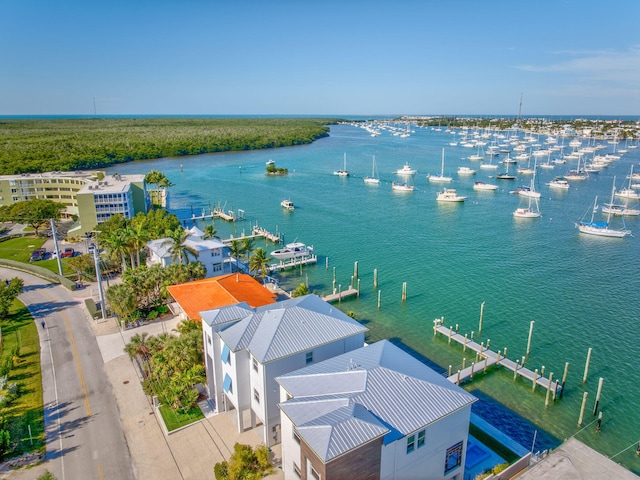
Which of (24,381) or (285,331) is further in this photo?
(24,381)

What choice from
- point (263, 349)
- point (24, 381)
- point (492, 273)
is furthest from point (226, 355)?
point (492, 273)

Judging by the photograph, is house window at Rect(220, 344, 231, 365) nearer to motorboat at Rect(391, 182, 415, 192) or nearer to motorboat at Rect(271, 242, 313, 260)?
motorboat at Rect(271, 242, 313, 260)

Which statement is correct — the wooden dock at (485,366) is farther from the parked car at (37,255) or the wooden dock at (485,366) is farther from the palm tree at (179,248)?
the parked car at (37,255)

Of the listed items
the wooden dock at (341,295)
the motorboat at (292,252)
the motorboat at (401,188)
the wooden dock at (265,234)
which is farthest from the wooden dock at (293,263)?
the motorboat at (401,188)

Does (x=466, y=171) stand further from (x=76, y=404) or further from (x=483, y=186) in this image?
(x=76, y=404)

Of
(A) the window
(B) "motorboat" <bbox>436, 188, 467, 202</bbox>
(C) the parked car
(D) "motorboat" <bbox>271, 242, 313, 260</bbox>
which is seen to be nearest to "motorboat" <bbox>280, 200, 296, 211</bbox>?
(D) "motorboat" <bbox>271, 242, 313, 260</bbox>
